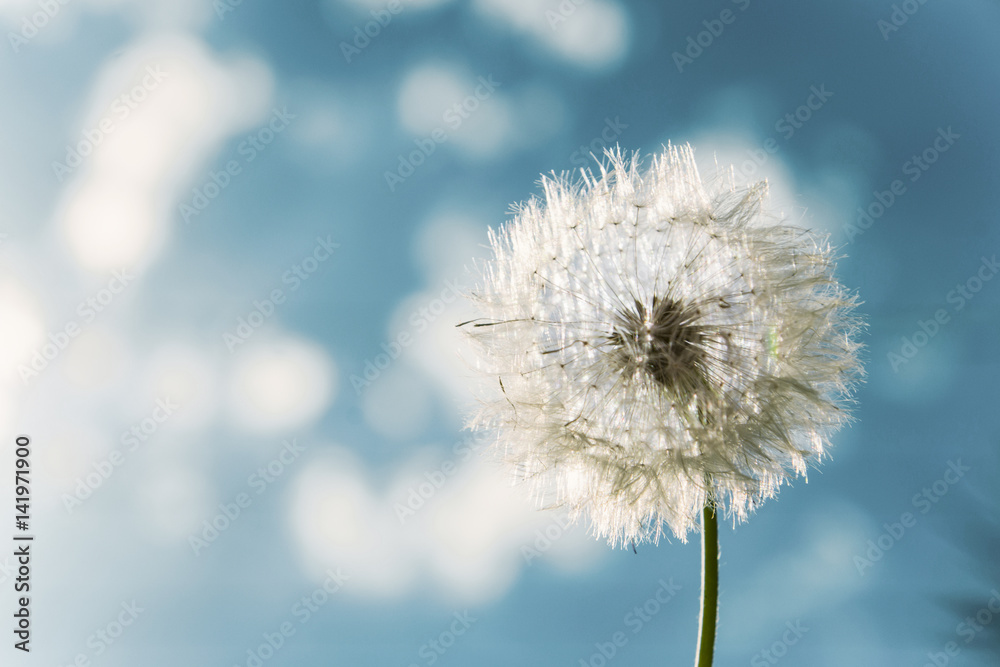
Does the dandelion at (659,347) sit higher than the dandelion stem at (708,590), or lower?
higher

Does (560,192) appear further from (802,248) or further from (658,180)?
(802,248)

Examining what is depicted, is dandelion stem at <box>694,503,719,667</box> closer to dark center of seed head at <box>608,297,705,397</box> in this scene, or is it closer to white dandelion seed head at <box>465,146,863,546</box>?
white dandelion seed head at <box>465,146,863,546</box>

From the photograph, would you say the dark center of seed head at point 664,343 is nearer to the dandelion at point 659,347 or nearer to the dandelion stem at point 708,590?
the dandelion at point 659,347

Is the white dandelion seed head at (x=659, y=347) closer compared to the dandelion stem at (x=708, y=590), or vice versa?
the dandelion stem at (x=708, y=590)

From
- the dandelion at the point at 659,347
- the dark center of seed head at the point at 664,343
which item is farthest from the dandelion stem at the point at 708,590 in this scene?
the dark center of seed head at the point at 664,343

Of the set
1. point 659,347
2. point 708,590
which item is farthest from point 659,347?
point 708,590

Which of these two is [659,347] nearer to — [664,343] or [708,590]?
[664,343]
